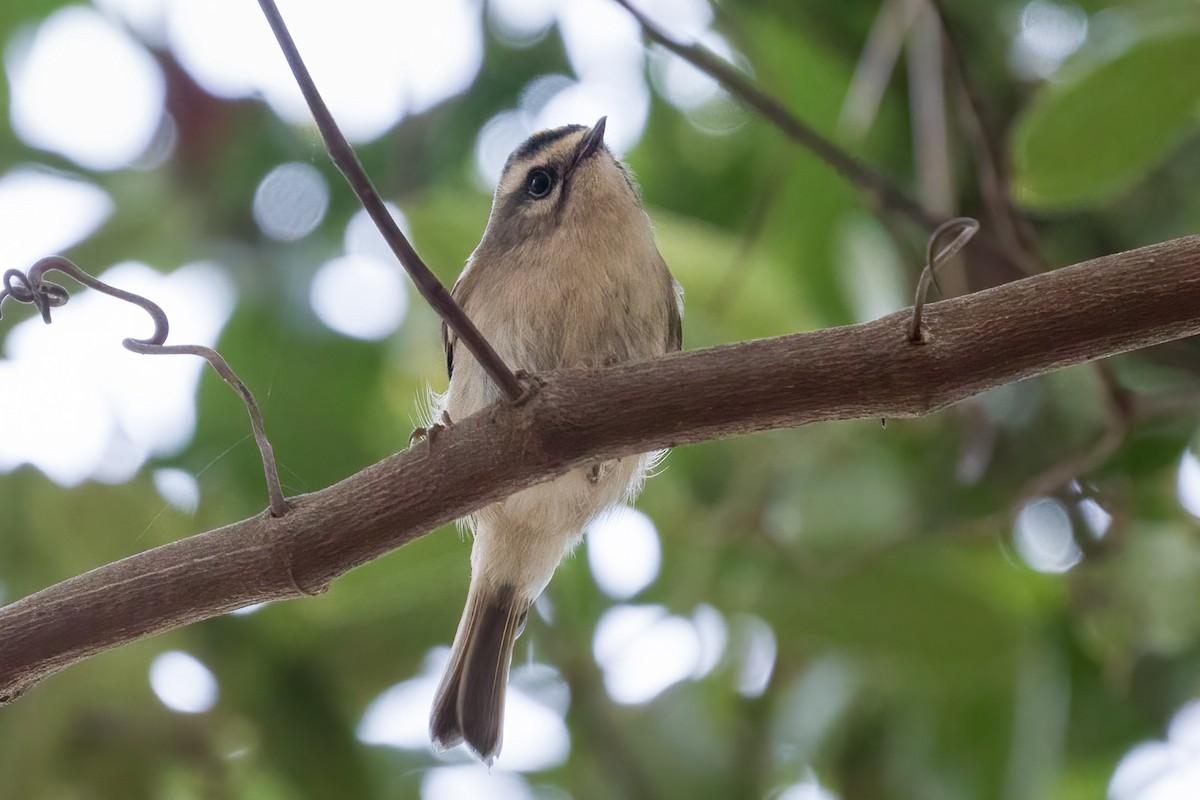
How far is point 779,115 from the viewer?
2.03m

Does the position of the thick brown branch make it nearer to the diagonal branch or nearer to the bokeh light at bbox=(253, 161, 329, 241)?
the diagonal branch

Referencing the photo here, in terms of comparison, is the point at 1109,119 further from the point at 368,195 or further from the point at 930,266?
the point at 368,195

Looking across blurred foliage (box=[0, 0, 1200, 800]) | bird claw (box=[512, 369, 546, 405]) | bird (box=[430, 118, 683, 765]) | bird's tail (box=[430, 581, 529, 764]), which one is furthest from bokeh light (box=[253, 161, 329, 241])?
bird claw (box=[512, 369, 546, 405])

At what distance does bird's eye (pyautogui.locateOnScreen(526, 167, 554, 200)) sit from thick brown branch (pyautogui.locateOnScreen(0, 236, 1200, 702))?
39.2 inches

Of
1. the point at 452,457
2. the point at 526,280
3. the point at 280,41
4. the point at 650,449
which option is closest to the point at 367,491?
the point at 452,457

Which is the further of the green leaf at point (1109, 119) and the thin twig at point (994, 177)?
the thin twig at point (994, 177)

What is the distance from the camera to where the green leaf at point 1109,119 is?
6.75 feet

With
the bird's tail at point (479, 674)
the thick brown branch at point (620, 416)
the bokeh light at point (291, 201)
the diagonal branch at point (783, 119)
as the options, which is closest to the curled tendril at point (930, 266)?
the thick brown branch at point (620, 416)

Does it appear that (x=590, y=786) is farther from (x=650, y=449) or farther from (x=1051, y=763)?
(x=650, y=449)

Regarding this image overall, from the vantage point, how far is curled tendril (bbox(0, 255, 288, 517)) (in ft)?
4.66

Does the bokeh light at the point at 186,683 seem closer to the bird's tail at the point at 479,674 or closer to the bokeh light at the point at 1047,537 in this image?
the bird's tail at the point at 479,674

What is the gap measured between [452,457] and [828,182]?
1.51 metres

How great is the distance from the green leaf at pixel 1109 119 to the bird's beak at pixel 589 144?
761 millimetres

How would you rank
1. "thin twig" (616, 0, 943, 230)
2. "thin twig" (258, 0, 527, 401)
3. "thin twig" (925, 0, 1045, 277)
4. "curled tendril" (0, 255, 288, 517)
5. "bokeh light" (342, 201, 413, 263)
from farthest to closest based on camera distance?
1. "bokeh light" (342, 201, 413, 263)
2. "thin twig" (925, 0, 1045, 277)
3. "thin twig" (616, 0, 943, 230)
4. "curled tendril" (0, 255, 288, 517)
5. "thin twig" (258, 0, 527, 401)
